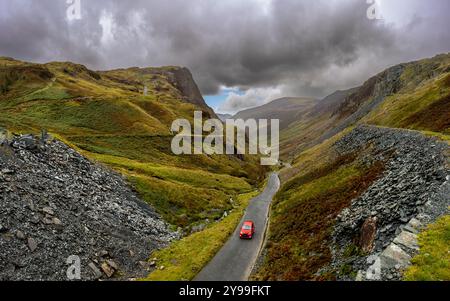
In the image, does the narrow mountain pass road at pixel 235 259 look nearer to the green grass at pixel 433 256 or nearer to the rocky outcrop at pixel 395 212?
the rocky outcrop at pixel 395 212

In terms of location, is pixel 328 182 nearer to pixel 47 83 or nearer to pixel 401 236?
pixel 401 236

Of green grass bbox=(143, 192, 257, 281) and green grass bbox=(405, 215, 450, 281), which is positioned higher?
Answer: green grass bbox=(405, 215, 450, 281)

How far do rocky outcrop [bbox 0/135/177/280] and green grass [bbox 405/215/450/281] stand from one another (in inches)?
988

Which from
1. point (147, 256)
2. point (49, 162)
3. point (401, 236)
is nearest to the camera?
point (401, 236)

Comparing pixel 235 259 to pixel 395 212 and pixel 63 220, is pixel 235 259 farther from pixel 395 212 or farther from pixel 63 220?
pixel 63 220

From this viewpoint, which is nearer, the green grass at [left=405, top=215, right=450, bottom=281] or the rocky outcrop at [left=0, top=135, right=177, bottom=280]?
the green grass at [left=405, top=215, right=450, bottom=281]

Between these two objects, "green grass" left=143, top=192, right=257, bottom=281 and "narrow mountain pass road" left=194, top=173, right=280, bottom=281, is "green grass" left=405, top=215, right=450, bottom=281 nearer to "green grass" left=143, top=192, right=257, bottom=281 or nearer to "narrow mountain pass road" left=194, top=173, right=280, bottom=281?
"narrow mountain pass road" left=194, top=173, right=280, bottom=281

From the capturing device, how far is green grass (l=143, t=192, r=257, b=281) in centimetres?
3089

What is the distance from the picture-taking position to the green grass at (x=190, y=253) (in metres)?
30.9

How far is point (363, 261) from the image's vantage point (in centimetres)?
2094

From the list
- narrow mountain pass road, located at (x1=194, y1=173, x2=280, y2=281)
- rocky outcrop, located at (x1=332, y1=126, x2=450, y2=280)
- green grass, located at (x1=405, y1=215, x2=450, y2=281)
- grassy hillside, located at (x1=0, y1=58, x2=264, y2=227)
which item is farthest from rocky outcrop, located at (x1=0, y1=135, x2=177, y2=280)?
green grass, located at (x1=405, y1=215, x2=450, y2=281)

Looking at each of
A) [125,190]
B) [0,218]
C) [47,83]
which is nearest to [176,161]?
[125,190]
